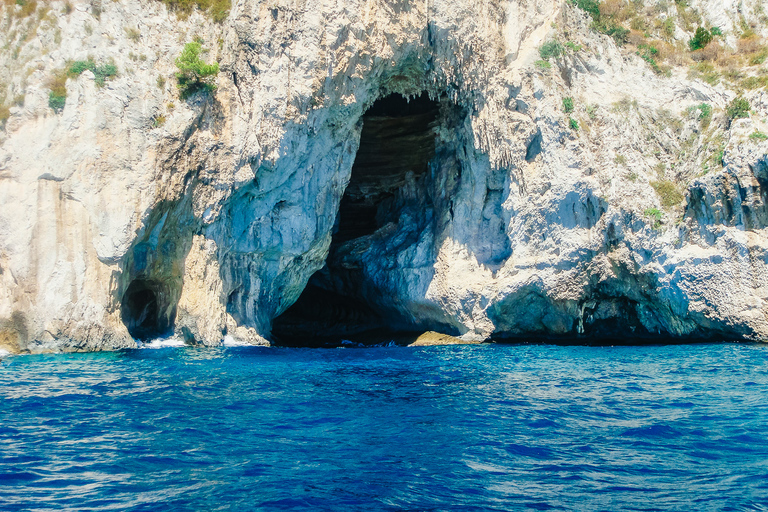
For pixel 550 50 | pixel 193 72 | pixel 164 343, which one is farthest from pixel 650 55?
pixel 164 343

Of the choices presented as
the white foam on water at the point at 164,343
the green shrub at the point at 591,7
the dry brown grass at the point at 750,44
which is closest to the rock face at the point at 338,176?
the white foam on water at the point at 164,343

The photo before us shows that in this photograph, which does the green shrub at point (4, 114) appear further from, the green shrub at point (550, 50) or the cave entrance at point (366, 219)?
the green shrub at point (550, 50)

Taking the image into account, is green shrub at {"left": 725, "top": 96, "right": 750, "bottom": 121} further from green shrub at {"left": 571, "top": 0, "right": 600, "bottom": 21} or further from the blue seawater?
the blue seawater

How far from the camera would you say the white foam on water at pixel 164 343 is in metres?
21.9

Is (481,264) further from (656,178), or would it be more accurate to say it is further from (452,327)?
(656,178)

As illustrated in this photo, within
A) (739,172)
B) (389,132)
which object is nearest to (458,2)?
(389,132)

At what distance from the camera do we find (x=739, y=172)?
2123 centimetres

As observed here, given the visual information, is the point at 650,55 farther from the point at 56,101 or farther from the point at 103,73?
the point at 56,101

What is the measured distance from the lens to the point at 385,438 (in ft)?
30.7

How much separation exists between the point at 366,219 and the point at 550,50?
13.7 m

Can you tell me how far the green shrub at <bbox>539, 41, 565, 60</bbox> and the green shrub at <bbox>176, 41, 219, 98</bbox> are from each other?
12.8 metres

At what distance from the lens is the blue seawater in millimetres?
6805

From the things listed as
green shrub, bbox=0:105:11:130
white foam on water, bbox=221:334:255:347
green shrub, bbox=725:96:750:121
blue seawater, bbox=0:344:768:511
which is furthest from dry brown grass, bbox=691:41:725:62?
green shrub, bbox=0:105:11:130

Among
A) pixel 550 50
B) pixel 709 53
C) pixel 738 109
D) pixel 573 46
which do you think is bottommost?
pixel 738 109
